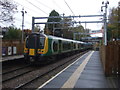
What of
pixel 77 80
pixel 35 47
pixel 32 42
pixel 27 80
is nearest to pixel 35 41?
pixel 32 42

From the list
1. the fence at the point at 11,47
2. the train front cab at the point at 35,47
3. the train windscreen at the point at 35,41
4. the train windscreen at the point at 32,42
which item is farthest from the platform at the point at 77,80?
the fence at the point at 11,47

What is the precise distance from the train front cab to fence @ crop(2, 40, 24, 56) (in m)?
8.65

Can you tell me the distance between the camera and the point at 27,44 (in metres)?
15.9

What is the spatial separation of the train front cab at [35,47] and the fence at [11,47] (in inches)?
341

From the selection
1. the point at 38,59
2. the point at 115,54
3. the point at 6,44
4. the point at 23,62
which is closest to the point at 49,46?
the point at 38,59

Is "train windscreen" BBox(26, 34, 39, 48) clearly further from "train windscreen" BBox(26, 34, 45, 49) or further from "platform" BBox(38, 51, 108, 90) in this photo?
"platform" BBox(38, 51, 108, 90)

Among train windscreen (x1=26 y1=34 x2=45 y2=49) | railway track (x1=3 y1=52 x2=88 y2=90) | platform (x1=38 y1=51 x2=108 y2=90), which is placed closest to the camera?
platform (x1=38 y1=51 x2=108 y2=90)

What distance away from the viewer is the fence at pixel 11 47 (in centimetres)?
2401

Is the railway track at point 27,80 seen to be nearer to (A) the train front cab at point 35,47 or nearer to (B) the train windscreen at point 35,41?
(A) the train front cab at point 35,47

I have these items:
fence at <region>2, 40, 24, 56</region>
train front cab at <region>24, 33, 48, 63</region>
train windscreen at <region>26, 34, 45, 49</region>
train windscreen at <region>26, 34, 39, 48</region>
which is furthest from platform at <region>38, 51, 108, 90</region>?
fence at <region>2, 40, 24, 56</region>

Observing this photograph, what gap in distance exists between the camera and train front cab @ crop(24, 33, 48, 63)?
50.1 feet

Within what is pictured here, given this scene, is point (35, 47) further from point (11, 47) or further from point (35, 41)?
point (11, 47)

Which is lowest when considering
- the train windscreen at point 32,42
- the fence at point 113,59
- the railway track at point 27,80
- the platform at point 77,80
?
the railway track at point 27,80

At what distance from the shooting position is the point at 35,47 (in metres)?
15.5
